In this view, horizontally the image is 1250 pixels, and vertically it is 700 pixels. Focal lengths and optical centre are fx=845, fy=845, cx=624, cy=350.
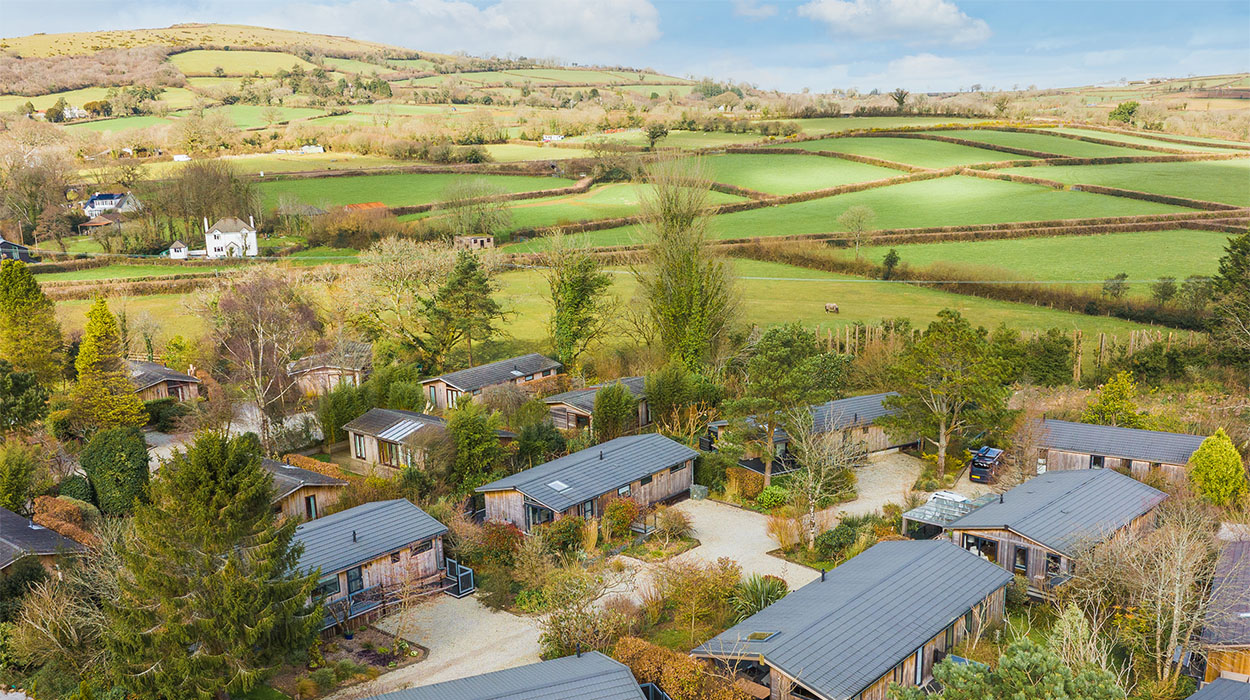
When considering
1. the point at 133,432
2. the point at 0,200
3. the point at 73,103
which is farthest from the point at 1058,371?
the point at 73,103

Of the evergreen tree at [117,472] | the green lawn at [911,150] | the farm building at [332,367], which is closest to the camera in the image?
the evergreen tree at [117,472]

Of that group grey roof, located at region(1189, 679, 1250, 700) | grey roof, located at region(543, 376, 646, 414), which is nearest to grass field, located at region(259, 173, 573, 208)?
grey roof, located at region(543, 376, 646, 414)

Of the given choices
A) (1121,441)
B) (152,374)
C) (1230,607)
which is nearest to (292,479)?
(152,374)

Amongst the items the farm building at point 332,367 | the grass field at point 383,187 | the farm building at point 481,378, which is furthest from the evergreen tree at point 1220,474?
the grass field at point 383,187

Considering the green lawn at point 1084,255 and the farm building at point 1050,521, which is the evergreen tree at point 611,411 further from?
the green lawn at point 1084,255

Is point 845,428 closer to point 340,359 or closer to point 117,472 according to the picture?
point 340,359

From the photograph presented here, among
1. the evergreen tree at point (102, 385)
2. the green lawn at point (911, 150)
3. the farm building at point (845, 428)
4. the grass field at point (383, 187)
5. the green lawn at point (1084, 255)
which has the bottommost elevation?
the farm building at point (845, 428)

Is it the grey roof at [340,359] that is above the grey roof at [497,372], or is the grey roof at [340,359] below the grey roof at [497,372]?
above

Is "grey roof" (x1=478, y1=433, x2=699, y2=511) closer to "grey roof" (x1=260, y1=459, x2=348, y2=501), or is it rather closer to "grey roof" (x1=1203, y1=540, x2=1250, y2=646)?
"grey roof" (x1=260, y1=459, x2=348, y2=501)
